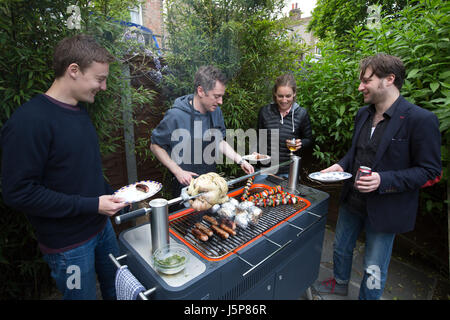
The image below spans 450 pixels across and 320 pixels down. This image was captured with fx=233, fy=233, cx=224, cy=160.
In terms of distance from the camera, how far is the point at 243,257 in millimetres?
1457

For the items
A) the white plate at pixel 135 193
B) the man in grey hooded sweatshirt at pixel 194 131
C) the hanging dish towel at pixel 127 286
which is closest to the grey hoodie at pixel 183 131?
the man in grey hooded sweatshirt at pixel 194 131

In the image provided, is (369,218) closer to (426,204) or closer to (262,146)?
(426,204)

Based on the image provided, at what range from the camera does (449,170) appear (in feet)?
7.88

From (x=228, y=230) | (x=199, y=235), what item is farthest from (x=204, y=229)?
(x=228, y=230)

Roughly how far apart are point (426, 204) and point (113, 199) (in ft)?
11.3

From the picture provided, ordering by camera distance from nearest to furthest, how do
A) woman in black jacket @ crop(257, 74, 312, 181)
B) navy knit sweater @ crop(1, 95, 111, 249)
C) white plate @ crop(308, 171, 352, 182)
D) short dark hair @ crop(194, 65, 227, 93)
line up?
navy knit sweater @ crop(1, 95, 111, 249) → white plate @ crop(308, 171, 352, 182) → short dark hair @ crop(194, 65, 227, 93) → woman in black jacket @ crop(257, 74, 312, 181)

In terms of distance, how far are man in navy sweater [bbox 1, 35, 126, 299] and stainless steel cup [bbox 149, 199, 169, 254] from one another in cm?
37

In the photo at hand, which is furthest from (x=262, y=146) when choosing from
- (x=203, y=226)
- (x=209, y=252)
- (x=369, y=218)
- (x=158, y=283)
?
(x=158, y=283)

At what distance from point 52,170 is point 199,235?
41.2 inches

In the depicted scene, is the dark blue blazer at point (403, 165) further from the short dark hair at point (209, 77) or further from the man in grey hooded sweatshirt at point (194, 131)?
the short dark hair at point (209, 77)

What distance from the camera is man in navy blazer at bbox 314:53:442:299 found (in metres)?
1.84

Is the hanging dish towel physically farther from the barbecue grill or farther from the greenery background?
the greenery background

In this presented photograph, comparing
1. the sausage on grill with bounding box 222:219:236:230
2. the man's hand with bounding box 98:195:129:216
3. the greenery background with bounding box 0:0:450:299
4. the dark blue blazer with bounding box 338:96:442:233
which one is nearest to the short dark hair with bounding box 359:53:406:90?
the dark blue blazer with bounding box 338:96:442:233
